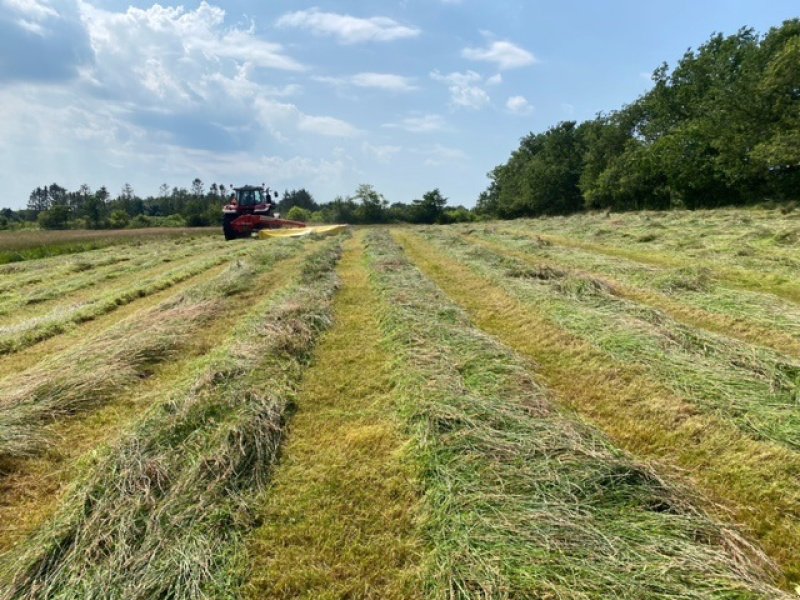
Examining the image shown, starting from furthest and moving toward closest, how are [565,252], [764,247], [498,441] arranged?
[565,252], [764,247], [498,441]

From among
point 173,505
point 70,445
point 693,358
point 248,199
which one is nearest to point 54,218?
point 248,199

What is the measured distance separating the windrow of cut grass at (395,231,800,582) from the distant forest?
26.3 m

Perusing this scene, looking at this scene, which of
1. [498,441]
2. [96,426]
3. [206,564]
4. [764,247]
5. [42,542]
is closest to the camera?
[206,564]

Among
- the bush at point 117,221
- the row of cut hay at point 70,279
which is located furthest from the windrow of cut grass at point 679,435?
the bush at point 117,221

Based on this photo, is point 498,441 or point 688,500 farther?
point 498,441

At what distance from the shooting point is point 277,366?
18.1 feet

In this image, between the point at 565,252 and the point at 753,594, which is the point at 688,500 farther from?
the point at 565,252

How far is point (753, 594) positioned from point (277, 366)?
15.7ft

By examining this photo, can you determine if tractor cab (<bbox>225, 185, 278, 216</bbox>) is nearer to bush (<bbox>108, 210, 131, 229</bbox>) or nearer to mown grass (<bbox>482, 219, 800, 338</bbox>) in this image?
mown grass (<bbox>482, 219, 800, 338</bbox>)

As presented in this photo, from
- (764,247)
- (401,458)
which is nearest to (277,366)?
(401,458)

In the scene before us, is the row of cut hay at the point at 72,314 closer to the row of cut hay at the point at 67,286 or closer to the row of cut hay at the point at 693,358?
the row of cut hay at the point at 67,286

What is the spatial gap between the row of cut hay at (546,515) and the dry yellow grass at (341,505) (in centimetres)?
21

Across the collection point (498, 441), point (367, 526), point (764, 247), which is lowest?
point (367, 526)

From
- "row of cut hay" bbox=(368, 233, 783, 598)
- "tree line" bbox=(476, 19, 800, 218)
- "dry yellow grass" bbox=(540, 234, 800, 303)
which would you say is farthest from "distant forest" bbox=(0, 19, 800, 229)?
"row of cut hay" bbox=(368, 233, 783, 598)
